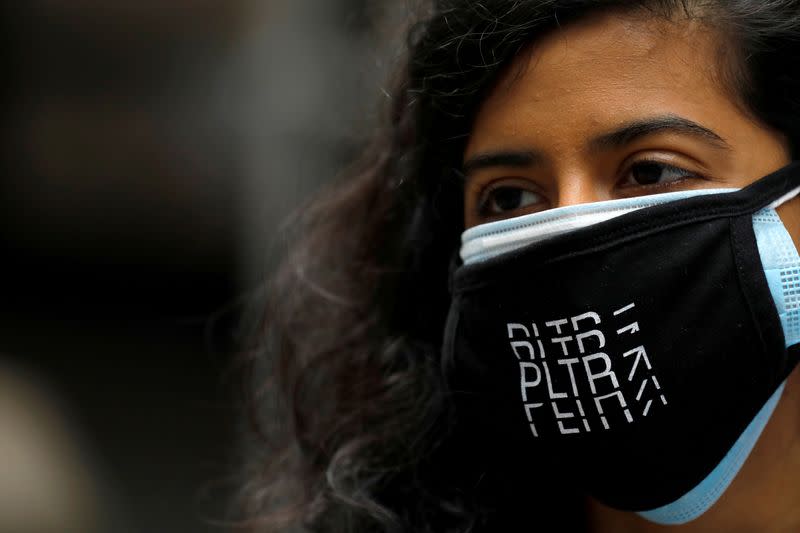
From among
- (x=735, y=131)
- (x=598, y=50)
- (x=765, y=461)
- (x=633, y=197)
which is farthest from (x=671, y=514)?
(x=598, y=50)

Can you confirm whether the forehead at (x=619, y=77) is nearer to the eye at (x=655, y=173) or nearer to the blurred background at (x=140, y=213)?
the eye at (x=655, y=173)

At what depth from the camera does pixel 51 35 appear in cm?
501

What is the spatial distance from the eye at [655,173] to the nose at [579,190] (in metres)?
0.07

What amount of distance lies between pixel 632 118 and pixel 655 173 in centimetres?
12

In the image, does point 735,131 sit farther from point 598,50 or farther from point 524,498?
point 524,498

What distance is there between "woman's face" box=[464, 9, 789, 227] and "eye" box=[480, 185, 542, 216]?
0.07 meters

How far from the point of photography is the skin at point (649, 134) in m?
2.01

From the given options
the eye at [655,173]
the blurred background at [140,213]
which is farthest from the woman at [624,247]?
Result: the blurred background at [140,213]

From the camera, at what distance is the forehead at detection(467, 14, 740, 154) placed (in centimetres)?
201

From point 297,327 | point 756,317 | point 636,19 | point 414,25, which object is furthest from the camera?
point 297,327

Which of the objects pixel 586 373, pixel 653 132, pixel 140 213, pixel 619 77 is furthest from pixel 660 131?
pixel 140 213

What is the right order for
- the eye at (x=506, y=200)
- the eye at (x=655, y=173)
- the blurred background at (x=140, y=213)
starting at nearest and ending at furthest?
1. the eye at (x=655, y=173)
2. the eye at (x=506, y=200)
3. the blurred background at (x=140, y=213)

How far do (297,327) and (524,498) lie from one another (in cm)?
81

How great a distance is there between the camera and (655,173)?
204 cm
